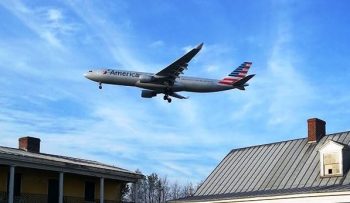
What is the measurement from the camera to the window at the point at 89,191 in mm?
33019

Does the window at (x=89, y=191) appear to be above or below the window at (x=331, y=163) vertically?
below

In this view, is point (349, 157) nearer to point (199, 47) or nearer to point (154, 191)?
point (199, 47)

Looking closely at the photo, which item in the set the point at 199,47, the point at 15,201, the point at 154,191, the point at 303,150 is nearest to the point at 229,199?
the point at 303,150

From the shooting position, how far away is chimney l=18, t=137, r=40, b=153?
1297 inches

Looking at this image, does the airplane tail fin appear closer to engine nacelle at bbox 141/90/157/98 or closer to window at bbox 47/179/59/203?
engine nacelle at bbox 141/90/157/98

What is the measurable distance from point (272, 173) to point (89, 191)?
416 inches

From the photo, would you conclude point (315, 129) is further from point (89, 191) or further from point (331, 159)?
point (89, 191)

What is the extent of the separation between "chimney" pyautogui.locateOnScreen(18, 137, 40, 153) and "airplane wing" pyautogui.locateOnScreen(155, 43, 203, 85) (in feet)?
26.9

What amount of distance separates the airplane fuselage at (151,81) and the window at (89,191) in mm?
6038

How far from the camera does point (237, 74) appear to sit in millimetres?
34531

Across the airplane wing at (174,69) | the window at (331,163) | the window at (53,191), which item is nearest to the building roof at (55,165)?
the window at (53,191)

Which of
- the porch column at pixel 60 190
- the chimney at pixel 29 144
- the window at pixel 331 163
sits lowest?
the porch column at pixel 60 190

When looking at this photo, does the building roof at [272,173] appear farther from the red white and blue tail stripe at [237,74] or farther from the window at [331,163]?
the red white and blue tail stripe at [237,74]

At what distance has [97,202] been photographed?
33.0 meters
